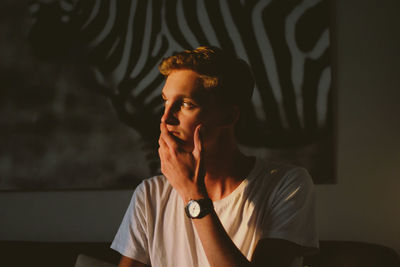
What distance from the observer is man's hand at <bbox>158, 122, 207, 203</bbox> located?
0.90 m

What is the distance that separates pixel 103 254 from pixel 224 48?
1.25 meters

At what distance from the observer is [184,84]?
3.18 feet

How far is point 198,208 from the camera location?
85cm

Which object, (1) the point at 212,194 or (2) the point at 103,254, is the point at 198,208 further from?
(2) the point at 103,254

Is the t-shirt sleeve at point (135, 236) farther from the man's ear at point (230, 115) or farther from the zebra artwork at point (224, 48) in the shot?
the zebra artwork at point (224, 48)

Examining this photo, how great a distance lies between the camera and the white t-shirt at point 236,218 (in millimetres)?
901

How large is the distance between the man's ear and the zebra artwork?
72 cm

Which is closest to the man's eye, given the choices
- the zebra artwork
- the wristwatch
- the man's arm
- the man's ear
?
the man's ear

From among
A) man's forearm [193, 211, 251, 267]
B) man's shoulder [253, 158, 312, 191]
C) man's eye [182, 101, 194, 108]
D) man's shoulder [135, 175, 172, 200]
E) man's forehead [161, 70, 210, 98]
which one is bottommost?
man's forearm [193, 211, 251, 267]

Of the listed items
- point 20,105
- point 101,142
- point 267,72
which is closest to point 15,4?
point 20,105

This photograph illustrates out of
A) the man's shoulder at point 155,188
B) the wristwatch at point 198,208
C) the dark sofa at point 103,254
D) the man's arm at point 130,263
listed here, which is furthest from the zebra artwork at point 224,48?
the wristwatch at point 198,208

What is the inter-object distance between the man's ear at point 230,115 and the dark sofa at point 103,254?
29.7 inches

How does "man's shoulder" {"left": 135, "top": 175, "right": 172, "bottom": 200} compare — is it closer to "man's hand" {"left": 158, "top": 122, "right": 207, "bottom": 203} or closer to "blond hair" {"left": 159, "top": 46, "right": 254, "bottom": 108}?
"man's hand" {"left": 158, "top": 122, "right": 207, "bottom": 203}

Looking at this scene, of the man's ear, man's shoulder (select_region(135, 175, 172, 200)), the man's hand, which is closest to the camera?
the man's hand
